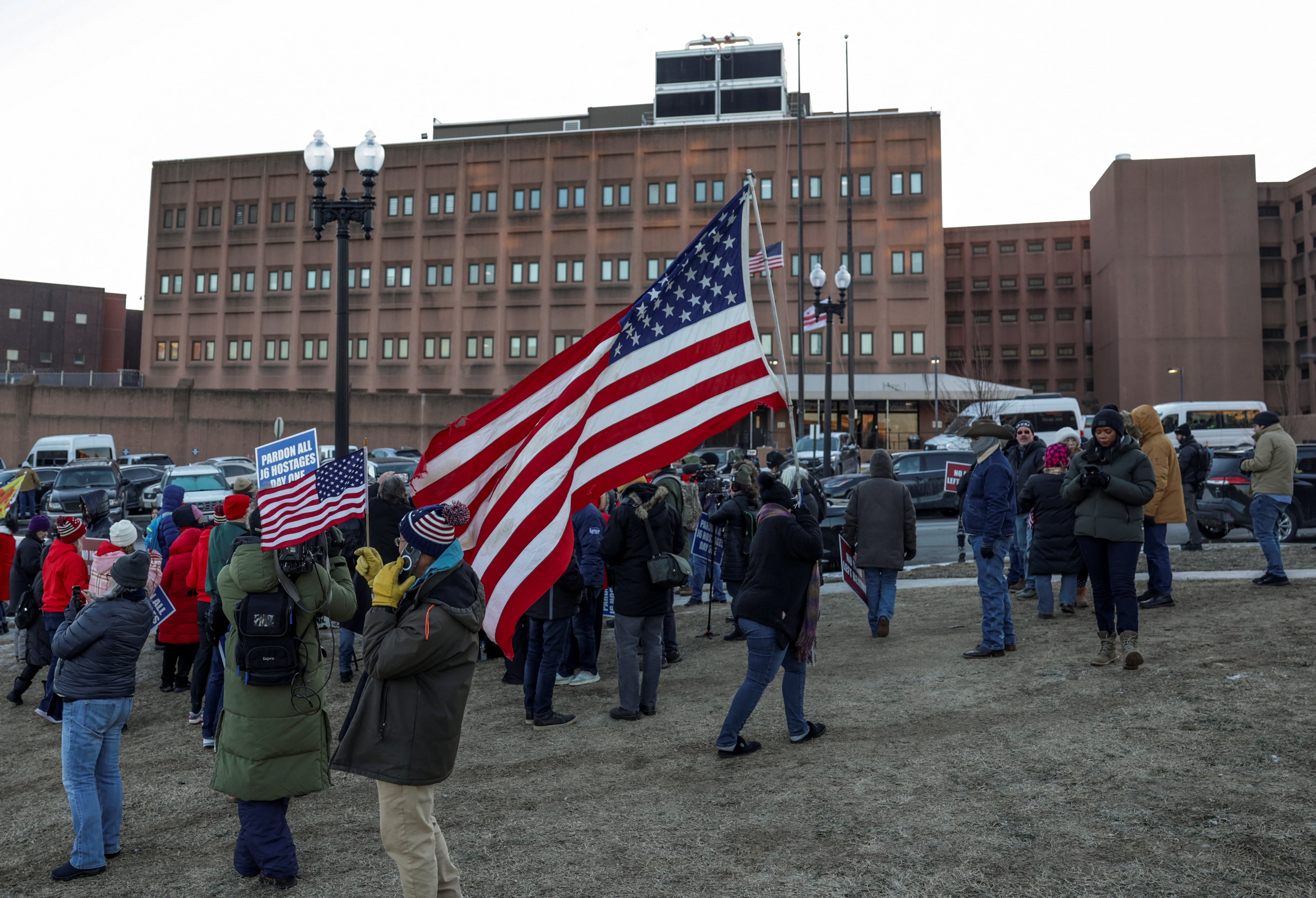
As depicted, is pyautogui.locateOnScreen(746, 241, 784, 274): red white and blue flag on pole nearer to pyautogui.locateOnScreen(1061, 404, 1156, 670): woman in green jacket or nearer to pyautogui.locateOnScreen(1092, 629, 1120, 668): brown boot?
pyautogui.locateOnScreen(1061, 404, 1156, 670): woman in green jacket

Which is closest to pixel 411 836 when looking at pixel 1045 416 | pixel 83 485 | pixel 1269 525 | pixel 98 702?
pixel 98 702

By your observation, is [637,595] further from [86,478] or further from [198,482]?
[86,478]

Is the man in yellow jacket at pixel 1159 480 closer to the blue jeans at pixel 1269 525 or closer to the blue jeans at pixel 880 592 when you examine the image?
the blue jeans at pixel 1269 525

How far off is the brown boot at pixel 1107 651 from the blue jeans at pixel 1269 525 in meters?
3.15

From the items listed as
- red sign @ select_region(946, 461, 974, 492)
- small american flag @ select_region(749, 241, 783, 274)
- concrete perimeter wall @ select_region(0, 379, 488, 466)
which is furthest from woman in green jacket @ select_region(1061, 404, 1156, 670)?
concrete perimeter wall @ select_region(0, 379, 488, 466)

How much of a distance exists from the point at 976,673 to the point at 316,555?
557cm

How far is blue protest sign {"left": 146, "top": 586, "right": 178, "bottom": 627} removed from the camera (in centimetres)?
773

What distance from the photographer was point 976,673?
8.13 metres

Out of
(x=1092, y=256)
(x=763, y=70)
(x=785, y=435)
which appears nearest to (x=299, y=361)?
(x=785, y=435)

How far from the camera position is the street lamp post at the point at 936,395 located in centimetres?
4975

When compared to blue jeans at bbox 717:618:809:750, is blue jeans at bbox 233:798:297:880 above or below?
below

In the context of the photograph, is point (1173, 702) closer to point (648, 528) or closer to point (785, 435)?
point (648, 528)

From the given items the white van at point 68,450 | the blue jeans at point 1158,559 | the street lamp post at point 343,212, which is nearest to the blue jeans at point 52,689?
the street lamp post at point 343,212

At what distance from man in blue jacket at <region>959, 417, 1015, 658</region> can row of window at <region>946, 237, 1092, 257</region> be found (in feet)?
232
